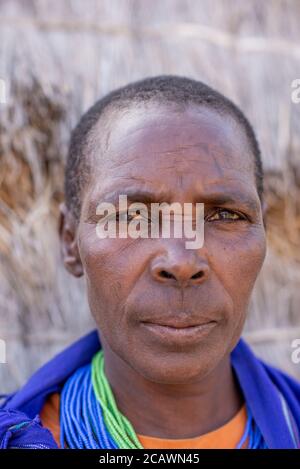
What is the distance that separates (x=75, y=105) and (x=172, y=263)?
36.9 inches

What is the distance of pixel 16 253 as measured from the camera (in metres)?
2.00

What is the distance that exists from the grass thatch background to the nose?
83cm

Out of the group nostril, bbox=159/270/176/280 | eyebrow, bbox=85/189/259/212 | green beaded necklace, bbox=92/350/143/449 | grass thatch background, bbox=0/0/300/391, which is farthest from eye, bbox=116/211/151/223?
grass thatch background, bbox=0/0/300/391

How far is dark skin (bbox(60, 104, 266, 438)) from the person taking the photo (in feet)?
4.11

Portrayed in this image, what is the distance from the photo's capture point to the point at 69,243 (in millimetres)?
1600

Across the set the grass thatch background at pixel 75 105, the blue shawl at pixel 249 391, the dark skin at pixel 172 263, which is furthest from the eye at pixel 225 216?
the grass thatch background at pixel 75 105

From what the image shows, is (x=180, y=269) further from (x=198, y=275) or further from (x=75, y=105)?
(x=75, y=105)

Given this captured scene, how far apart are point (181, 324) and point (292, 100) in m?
1.15

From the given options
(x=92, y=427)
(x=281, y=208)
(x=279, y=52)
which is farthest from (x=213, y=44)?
(x=92, y=427)

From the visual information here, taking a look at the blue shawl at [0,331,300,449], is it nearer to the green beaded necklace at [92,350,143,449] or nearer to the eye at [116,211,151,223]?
the green beaded necklace at [92,350,143,449]

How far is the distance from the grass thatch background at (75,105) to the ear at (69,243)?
39 centimetres

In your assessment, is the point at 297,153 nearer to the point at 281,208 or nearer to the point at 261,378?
the point at 281,208

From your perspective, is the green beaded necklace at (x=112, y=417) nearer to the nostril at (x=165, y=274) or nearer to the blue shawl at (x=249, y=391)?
the blue shawl at (x=249, y=391)
